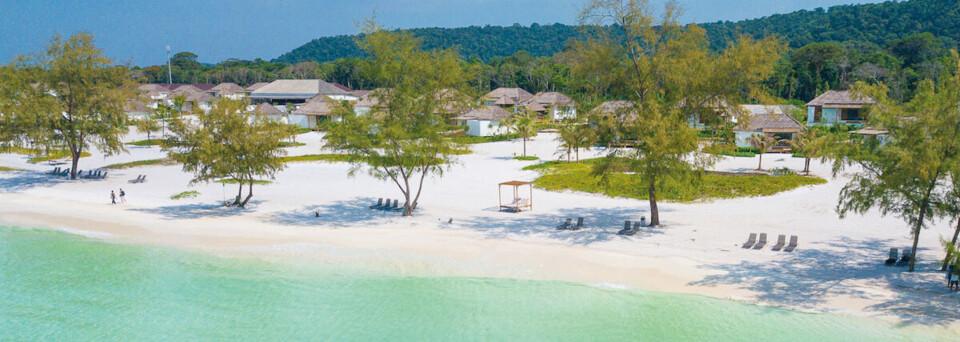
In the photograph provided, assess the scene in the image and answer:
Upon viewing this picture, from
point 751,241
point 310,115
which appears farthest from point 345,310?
point 310,115

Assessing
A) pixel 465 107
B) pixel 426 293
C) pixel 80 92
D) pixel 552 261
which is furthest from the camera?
pixel 80 92

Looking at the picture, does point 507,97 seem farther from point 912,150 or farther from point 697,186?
point 912,150

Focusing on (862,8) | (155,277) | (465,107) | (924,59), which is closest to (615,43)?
(465,107)

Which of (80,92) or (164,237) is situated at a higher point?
(80,92)

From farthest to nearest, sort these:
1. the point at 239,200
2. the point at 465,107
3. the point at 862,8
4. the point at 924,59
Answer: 1. the point at 862,8
2. the point at 924,59
3. the point at 239,200
4. the point at 465,107

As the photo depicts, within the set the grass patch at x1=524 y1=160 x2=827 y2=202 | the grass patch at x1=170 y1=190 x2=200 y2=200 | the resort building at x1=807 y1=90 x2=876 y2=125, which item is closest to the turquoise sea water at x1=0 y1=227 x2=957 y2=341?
the grass patch at x1=170 y1=190 x2=200 y2=200

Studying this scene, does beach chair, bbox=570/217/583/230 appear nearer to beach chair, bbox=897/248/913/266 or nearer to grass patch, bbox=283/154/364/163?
beach chair, bbox=897/248/913/266

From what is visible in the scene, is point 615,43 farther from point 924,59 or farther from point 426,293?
point 924,59

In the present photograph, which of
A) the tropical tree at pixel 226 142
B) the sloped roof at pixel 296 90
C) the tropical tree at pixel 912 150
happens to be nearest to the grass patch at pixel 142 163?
the tropical tree at pixel 226 142
